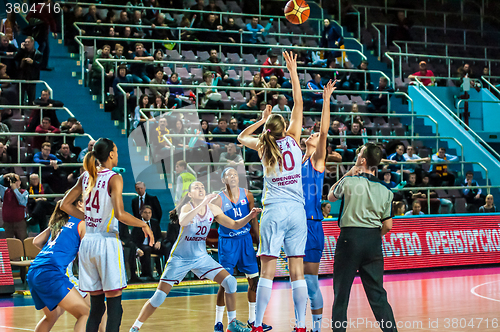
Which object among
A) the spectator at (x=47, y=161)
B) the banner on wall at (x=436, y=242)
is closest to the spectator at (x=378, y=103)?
the banner on wall at (x=436, y=242)

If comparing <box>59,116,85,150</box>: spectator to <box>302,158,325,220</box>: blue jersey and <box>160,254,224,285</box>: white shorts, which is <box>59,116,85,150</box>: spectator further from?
<box>302,158,325,220</box>: blue jersey

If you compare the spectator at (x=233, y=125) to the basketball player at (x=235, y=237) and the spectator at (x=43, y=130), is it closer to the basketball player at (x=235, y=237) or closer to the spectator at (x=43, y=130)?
the spectator at (x=43, y=130)

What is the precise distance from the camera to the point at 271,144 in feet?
21.9

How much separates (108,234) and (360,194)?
2.35m

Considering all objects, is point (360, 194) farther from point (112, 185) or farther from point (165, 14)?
point (165, 14)

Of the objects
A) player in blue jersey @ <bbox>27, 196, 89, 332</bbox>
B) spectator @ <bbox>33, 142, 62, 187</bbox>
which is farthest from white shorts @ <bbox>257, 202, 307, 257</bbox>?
spectator @ <bbox>33, 142, 62, 187</bbox>

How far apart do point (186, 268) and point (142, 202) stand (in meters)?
6.12

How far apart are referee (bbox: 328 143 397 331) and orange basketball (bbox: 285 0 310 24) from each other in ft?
28.8

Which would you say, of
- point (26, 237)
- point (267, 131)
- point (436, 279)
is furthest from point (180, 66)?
point (267, 131)

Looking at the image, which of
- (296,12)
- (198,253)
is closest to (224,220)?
(198,253)

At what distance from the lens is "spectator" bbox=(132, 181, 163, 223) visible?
1354 centimetres

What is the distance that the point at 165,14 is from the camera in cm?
2050

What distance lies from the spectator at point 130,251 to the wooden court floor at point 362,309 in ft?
2.41

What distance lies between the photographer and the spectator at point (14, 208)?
12836mm
